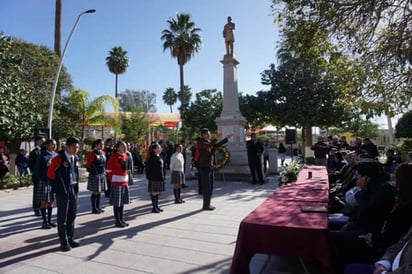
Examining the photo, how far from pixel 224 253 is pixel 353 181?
2622mm

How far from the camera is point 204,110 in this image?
2848cm

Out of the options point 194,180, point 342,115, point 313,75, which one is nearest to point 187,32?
point 313,75

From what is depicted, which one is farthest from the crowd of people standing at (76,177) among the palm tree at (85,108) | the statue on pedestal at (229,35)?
the palm tree at (85,108)

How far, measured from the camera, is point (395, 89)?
9.81 metres

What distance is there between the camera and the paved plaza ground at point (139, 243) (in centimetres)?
445

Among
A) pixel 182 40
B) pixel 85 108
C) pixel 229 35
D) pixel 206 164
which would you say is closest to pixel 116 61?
pixel 182 40

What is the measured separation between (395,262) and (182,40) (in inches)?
1265

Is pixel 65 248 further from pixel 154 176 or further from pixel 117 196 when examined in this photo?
pixel 154 176

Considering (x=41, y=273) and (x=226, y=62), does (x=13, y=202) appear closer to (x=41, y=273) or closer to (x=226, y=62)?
(x=41, y=273)

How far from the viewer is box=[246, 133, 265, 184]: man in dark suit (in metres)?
12.7

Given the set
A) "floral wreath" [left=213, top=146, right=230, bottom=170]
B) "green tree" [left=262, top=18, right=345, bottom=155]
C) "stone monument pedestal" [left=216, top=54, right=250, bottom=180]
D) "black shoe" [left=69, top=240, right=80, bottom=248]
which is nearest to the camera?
"black shoe" [left=69, top=240, right=80, bottom=248]

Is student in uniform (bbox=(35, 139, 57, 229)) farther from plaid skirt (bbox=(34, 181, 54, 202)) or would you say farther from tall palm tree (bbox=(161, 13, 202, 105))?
tall palm tree (bbox=(161, 13, 202, 105))

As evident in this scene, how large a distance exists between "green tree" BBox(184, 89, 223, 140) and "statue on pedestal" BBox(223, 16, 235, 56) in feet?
40.6

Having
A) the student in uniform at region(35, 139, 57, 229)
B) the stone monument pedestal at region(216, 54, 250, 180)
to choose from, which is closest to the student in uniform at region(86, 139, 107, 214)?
the student in uniform at region(35, 139, 57, 229)
